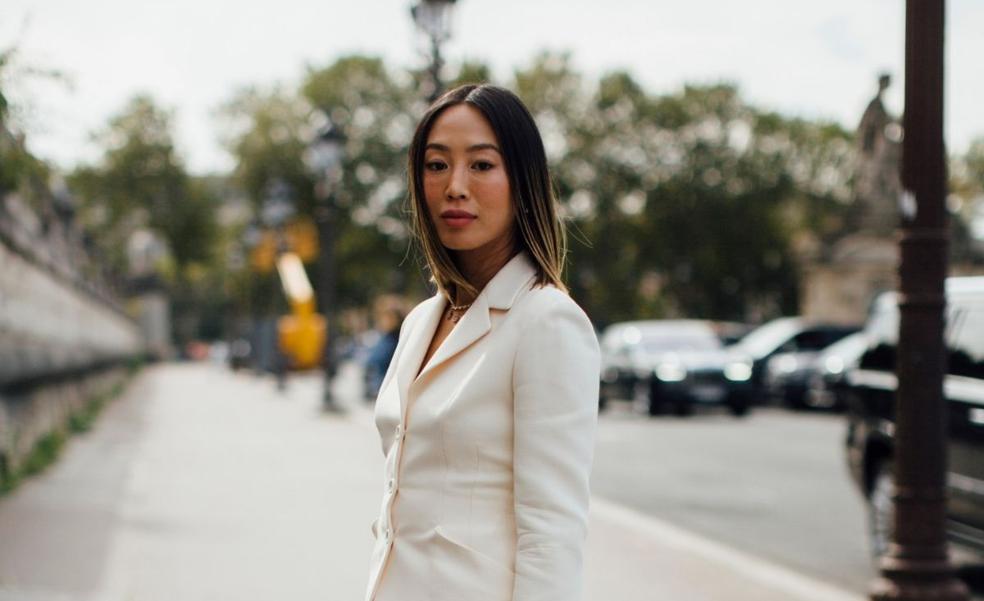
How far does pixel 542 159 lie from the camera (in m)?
2.40

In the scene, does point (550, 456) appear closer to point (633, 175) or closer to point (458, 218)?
point (458, 218)

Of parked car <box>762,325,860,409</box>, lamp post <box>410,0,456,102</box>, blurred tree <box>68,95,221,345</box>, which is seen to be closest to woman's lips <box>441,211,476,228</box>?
lamp post <box>410,0,456,102</box>

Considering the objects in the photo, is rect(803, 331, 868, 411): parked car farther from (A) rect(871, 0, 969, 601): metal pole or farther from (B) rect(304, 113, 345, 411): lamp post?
(A) rect(871, 0, 969, 601): metal pole

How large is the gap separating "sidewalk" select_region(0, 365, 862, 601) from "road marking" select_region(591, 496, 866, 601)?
0.6 inches

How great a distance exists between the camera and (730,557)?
29.0 ft

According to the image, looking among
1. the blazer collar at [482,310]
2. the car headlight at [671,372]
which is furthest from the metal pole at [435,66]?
the blazer collar at [482,310]

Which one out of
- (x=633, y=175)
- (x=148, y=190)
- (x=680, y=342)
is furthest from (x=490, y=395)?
(x=148, y=190)

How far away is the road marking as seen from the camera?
7.72 metres

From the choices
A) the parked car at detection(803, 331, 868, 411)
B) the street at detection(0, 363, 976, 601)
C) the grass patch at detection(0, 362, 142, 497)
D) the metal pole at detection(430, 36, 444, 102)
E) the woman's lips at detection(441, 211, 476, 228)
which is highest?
the metal pole at detection(430, 36, 444, 102)

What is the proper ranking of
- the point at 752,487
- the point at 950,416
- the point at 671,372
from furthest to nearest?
the point at 671,372
the point at 752,487
the point at 950,416

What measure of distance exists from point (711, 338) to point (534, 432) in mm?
23664

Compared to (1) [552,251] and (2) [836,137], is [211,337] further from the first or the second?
Result: (1) [552,251]

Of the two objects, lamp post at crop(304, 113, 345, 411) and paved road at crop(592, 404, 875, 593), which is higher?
lamp post at crop(304, 113, 345, 411)

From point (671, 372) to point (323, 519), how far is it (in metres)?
14.7
